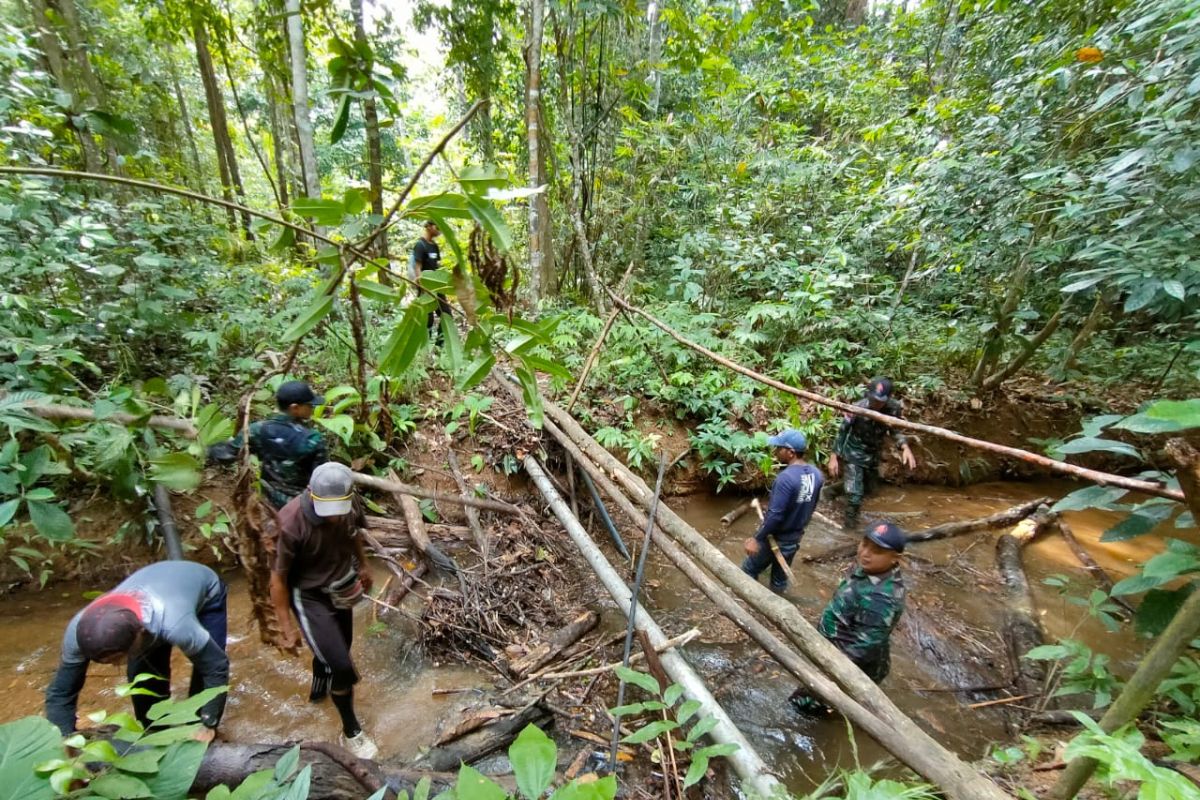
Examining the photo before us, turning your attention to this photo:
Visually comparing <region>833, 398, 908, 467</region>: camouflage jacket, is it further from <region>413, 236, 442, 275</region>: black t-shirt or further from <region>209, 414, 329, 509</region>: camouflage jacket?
<region>413, 236, 442, 275</region>: black t-shirt

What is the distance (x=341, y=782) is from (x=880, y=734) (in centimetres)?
245

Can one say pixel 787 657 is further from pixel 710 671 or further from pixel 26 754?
pixel 26 754

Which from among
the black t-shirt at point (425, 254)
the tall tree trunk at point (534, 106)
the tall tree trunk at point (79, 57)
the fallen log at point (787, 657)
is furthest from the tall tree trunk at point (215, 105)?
the fallen log at point (787, 657)

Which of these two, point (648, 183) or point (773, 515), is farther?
point (648, 183)

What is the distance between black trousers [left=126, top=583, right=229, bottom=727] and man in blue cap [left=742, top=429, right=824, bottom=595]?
12.9ft

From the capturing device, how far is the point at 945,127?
7.05 m

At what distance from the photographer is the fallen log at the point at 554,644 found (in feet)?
11.1

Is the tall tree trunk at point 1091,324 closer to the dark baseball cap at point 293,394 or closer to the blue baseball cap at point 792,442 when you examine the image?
the blue baseball cap at point 792,442

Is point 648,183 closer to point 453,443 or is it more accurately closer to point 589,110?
point 589,110

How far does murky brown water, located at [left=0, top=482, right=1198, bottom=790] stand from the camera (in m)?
3.12

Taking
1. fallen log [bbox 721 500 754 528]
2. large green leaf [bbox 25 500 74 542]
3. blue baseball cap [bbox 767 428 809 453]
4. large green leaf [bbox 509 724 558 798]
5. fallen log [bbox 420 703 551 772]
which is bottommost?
fallen log [bbox 721 500 754 528]

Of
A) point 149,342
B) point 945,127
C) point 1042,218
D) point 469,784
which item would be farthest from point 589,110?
point 469,784

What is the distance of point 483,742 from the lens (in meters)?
2.81

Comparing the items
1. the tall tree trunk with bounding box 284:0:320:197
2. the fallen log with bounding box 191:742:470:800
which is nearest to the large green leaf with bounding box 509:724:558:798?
the fallen log with bounding box 191:742:470:800
